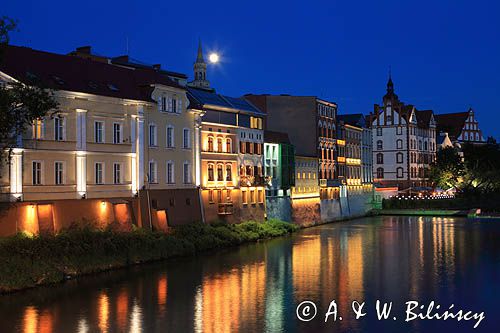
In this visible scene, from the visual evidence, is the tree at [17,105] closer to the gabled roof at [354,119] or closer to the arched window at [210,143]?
the arched window at [210,143]

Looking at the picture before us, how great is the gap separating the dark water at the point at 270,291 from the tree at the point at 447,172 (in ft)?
170

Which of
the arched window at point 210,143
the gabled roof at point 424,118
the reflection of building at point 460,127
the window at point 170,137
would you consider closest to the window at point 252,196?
the arched window at point 210,143

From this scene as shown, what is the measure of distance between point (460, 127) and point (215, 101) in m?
87.5

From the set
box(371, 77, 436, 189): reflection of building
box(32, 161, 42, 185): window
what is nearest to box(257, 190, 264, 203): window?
box(32, 161, 42, 185): window

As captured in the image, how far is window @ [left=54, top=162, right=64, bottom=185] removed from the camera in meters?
39.9

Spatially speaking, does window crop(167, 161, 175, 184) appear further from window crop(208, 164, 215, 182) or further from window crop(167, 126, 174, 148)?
window crop(208, 164, 215, 182)

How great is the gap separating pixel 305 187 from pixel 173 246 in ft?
98.3

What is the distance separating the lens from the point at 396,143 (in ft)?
355

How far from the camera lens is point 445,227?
7088 centimetres

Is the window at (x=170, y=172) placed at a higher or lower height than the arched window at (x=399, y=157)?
lower

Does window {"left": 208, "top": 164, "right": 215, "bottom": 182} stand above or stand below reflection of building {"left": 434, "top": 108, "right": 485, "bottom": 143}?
below

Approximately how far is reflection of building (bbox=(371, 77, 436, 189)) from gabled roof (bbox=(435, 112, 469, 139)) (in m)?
22.9

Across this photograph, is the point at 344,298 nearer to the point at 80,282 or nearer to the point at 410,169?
the point at 80,282
